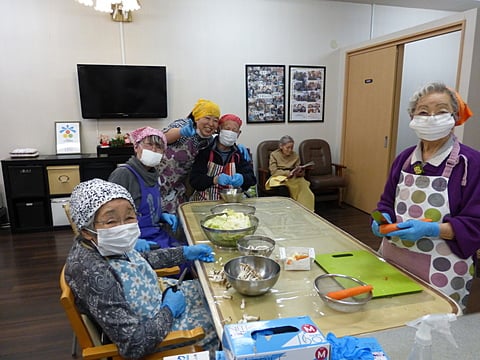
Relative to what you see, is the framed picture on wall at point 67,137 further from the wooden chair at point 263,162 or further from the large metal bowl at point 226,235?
the large metal bowl at point 226,235

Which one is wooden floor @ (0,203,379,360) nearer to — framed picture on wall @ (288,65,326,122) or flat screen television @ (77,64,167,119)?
flat screen television @ (77,64,167,119)

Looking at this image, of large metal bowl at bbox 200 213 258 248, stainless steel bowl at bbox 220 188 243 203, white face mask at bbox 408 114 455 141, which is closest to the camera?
white face mask at bbox 408 114 455 141

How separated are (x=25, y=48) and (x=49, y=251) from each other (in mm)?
2455

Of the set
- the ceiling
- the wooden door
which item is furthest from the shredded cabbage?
the ceiling

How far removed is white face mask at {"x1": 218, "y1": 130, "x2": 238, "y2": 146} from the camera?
8.10 ft

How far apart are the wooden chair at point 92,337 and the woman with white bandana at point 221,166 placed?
4.43ft

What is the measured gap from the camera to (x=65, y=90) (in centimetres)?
434

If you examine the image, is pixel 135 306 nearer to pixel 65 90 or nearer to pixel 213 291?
pixel 213 291

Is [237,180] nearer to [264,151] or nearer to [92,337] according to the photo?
[92,337]

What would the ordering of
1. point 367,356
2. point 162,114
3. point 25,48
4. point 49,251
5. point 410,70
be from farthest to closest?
1. point 410,70
2. point 162,114
3. point 25,48
4. point 49,251
5. point 367,356

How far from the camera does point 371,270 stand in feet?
4.60

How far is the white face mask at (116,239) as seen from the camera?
4.01 feet

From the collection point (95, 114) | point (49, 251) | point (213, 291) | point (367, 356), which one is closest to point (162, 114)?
point (95, 114)

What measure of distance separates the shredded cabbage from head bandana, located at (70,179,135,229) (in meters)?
0.57
